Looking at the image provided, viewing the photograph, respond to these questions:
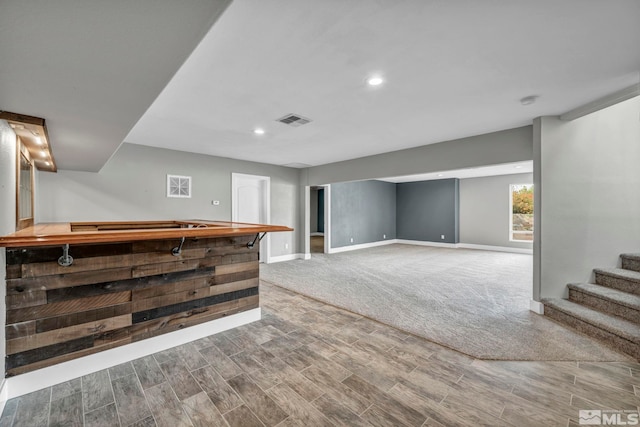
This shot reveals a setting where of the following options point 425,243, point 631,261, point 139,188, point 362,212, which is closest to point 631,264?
point 631,261

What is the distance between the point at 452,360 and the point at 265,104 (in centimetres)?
301

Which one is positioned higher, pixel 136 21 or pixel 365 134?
pixel 365 134

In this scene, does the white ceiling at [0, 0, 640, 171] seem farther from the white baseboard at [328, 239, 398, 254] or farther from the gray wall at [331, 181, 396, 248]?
the white baseboard at [328, 239, 398, 254]

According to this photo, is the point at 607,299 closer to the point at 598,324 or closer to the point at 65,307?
the point at 598,324

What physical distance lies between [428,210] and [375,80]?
8.13 m

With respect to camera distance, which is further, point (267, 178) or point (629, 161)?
A: point (267, 178)

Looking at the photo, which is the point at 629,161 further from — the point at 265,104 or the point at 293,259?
the point at 293,259

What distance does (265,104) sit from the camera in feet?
9.37

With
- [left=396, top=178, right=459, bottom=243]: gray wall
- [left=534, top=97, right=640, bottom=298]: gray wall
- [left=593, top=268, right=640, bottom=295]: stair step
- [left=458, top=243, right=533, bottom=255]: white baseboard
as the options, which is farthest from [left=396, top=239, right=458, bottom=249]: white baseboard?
[left=593, top=268, right=640, bottom=295]: stair step

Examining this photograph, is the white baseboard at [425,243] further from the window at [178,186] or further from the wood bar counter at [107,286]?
the wood bar counter at [107,286]

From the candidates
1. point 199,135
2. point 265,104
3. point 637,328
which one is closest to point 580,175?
point 637,328

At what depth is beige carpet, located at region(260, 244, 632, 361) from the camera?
252 cm

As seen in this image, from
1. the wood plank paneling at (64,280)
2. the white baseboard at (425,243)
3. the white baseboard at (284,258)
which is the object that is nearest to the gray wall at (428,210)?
the white baseboard at (425,243)

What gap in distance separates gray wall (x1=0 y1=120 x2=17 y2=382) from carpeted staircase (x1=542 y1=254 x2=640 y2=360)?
4865 mm
